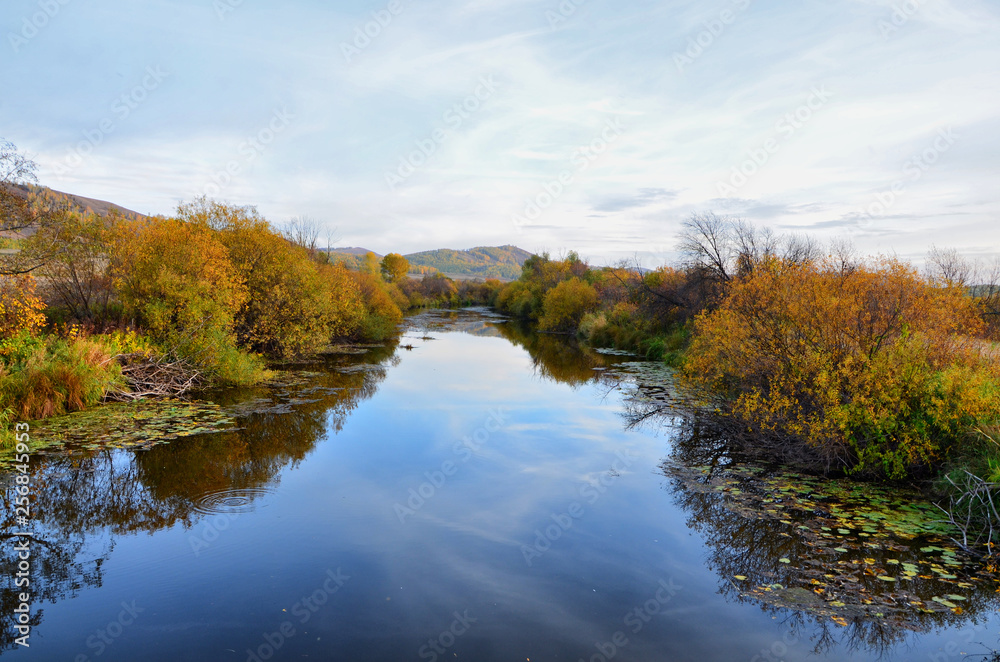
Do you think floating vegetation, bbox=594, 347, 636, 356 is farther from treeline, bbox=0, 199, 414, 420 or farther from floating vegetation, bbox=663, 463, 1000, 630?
floating vegetation, bbox=663, 463, 1000, 630

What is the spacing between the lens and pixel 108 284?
1805cm

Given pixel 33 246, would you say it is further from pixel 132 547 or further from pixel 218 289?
pixel 132 547

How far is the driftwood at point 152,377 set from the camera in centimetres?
1466

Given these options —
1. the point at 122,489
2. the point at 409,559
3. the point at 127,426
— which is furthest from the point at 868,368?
the point at 127,426

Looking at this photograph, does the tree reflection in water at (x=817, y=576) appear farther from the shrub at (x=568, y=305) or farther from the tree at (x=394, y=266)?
the tree at (x=394, y=266)

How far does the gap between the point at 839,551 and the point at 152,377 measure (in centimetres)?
1735

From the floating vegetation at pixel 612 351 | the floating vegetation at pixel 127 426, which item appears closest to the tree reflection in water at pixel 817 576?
the floating vegetation at pixel 127 426

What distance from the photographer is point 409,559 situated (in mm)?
7355

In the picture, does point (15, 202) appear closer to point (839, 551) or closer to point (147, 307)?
point (147, 307)

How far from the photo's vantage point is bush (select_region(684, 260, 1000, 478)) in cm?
929

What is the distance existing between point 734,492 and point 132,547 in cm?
979

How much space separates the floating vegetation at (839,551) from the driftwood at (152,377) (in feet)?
47.7

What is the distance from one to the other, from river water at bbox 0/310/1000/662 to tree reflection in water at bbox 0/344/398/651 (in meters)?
0.04

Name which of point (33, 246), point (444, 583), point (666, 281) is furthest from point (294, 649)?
point (666, 281)
